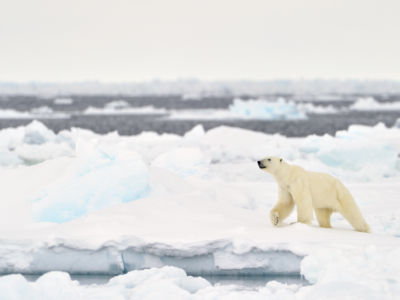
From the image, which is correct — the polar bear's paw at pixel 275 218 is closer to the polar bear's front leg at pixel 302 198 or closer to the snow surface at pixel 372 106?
the polar bear's front leg at pixel 302 198

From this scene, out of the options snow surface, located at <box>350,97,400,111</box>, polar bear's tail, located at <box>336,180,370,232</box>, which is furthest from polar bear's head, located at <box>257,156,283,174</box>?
snow surface, located at <box>350,97,400,111</box>

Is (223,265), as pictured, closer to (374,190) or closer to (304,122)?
(374,190)

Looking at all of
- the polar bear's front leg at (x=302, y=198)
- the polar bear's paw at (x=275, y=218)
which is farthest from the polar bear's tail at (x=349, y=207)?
the polar bear's paw at (x=275, y=218)

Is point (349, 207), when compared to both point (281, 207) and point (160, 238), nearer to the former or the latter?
point (281, 207)

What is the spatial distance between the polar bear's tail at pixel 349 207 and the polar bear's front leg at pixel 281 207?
412 millimetres

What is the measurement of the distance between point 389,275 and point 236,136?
1276 centimetres

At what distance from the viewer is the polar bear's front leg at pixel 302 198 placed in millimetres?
6285

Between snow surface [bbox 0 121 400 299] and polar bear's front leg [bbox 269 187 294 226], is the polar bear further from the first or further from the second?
snow surface [bbox 0 121 400 299]

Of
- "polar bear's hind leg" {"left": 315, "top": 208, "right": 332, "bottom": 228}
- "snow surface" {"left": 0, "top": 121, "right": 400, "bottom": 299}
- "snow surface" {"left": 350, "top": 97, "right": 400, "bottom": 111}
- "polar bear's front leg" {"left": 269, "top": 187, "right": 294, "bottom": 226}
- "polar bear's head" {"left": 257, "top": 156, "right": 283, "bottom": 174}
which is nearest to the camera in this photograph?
"snow surface" {"left": 0, "top": 121, "right": 400, "bottom": 299}

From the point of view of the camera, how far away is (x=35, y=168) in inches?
337

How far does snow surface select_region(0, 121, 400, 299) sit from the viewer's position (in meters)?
5.38

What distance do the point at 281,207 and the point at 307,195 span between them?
0.31 m

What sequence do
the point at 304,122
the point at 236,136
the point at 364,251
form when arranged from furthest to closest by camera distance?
the point at 304,122 < the point at 236,136 < the point at 364,251

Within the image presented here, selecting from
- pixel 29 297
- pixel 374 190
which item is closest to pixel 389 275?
pixel 29 297
